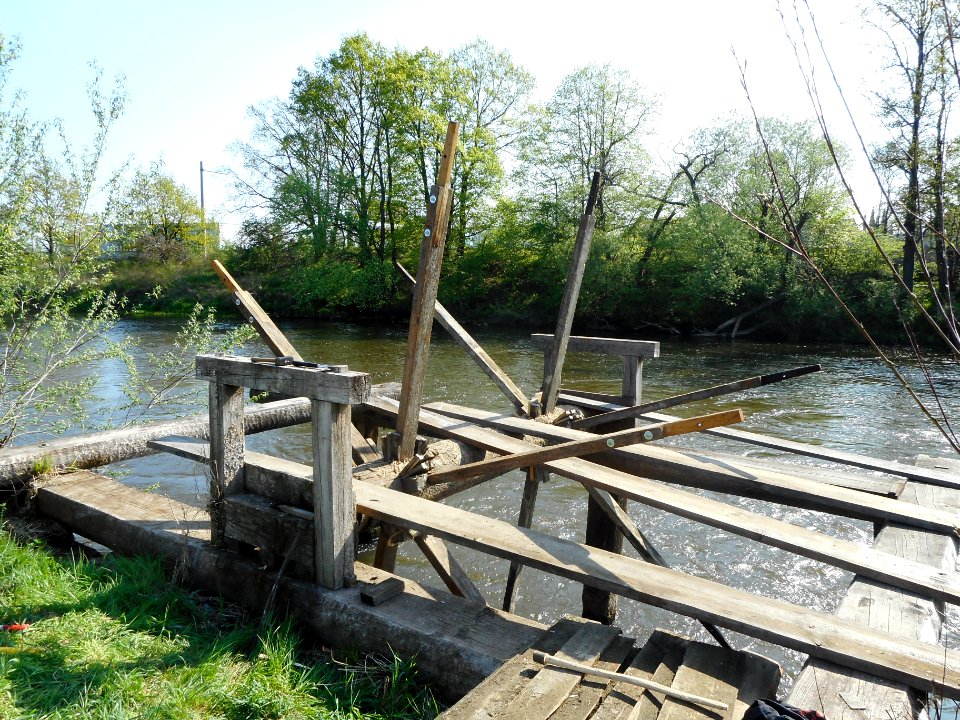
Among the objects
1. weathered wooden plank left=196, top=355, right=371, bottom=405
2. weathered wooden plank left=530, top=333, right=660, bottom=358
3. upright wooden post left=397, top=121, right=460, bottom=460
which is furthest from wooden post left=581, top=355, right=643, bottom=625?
weathered wooden plank left=196, top=355, right=371, bottom=405

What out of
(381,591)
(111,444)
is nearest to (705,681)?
(381,591)

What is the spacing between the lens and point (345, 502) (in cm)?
323

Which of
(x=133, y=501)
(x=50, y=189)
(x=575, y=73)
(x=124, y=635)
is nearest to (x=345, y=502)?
(x=124, y=635)

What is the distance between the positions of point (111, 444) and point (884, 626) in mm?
5152

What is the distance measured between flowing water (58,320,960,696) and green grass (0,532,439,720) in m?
2.64

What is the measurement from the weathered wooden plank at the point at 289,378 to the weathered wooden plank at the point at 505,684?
4.06 ft

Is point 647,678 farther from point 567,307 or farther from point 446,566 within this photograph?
point 567,307

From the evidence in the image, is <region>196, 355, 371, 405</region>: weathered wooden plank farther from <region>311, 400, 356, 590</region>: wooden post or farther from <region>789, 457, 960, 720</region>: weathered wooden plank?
<region>789, 457, 960, 720</region>: weathered wooden plank

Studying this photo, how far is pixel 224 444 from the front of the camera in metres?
3.55

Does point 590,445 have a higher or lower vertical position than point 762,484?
higher

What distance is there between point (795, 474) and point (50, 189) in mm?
6347

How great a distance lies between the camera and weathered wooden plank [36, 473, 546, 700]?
2.80 meters

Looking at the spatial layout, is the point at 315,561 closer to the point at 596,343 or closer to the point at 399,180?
the point at 596,343

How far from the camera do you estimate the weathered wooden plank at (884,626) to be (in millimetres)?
2068
